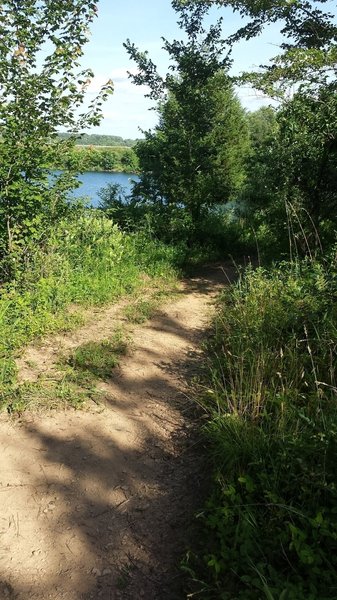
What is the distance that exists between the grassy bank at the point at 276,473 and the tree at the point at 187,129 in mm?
6368

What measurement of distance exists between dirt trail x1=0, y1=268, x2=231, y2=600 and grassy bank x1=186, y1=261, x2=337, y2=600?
0.26m

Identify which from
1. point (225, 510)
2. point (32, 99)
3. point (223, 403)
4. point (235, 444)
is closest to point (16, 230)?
point (32, 99)

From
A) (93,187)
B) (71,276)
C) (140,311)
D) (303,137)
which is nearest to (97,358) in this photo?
(140,311)

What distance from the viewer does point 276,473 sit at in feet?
8.38

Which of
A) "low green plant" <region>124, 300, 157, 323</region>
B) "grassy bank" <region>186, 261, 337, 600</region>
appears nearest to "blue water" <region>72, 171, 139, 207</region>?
"low green plant" <region>124, 300, 157, 323</region>

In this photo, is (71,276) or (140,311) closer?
→ (140,311)

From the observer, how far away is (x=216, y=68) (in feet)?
29.3

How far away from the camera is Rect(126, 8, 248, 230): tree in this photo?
8852 millimetres

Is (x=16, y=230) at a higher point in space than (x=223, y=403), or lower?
higher

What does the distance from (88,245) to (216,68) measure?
4.74 metres

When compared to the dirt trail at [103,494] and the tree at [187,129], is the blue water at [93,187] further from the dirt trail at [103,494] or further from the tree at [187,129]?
the dirt trail at [103,494]

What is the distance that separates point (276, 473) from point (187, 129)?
8.38 meters

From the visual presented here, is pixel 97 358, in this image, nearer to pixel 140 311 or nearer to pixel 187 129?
pixel 140 311

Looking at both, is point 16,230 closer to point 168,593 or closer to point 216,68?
point 168,593
